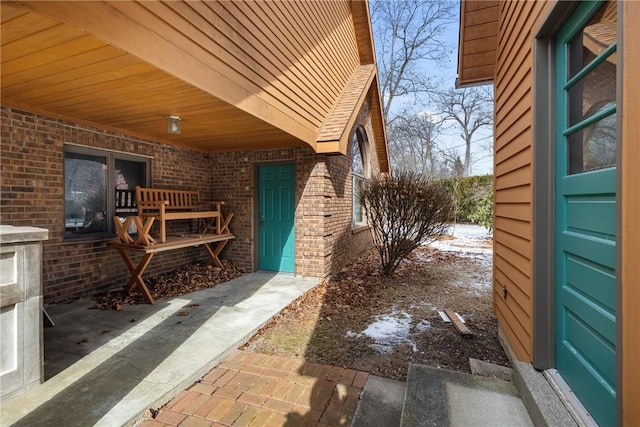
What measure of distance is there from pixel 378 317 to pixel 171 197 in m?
4.06

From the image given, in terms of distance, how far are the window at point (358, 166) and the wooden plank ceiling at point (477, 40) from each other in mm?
3664

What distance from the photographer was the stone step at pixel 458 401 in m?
1.83

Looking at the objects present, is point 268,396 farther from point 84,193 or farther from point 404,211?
point 404,211

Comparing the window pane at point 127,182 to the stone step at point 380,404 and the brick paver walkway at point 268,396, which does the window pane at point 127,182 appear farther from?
the stone step at point 380,404

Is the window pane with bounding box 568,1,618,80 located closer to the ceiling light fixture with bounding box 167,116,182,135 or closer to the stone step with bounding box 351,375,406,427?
the stone step with bounding box 351,375,406,427

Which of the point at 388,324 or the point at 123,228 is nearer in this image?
the point at 388,324

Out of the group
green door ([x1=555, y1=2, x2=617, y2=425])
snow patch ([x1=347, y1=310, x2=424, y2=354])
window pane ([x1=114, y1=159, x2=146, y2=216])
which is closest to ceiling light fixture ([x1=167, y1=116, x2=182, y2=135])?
window pane ([x1=114, y1=159, x2=146, y2=216])

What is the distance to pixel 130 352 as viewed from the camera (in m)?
2.85

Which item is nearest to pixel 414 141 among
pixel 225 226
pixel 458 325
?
pixel 225 226

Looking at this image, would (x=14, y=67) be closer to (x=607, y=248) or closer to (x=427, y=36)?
(x=607, y=248)

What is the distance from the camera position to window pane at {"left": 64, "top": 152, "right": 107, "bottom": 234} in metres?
4.20

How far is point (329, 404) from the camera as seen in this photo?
2.24 meters

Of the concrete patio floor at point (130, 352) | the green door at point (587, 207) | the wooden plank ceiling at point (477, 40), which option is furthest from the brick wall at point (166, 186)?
the green door at point (587, 207)

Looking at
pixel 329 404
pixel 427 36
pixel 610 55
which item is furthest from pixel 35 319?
pixel 427 36
